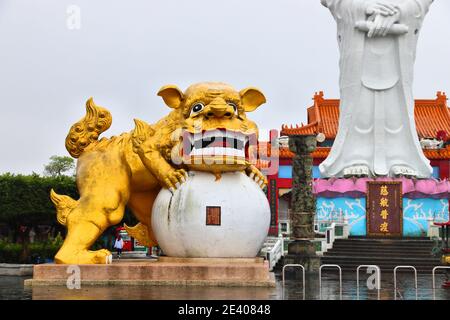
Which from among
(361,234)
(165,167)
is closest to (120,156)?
(165,167)

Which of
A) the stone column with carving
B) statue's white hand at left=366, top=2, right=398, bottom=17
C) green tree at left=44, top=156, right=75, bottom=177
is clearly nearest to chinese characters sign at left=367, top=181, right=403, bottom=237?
statue's white hand at left=366, top=2, right=398, bottom=17

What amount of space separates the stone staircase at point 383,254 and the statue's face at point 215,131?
1052cm

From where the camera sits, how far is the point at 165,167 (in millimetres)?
15711

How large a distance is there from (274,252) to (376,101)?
12729 millimetres

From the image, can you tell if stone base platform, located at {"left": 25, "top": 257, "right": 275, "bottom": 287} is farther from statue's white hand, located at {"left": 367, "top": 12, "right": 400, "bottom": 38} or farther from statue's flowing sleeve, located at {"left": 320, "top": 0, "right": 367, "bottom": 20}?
statue's flowing sleeve, located at {"left": 320, "top": 0, "right": 367, "bottom": 20}

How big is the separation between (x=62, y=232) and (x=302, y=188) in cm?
1698

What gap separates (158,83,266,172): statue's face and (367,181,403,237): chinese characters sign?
17148 mm

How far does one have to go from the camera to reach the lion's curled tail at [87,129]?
55.3 feet

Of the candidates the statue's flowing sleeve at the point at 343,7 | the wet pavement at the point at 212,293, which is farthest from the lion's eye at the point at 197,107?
the statue's flowing sleeve at the point at 343,7

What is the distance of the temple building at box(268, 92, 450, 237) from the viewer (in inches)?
1300

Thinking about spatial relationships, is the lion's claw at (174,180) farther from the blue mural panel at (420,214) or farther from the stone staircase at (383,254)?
the blue mural panel at (420,214)

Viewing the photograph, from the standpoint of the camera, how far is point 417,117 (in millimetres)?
44906

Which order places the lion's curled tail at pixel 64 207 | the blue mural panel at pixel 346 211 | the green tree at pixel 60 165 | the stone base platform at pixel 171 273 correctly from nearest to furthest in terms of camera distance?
the stone base platform at pixel 171 273
the lion's curled tail at pixel 64 207
the blue mural panel at pixel 346 211
the green tree at pixel 60 165

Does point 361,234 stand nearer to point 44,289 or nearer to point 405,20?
point 405,20
